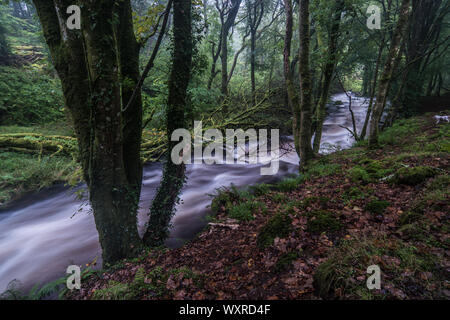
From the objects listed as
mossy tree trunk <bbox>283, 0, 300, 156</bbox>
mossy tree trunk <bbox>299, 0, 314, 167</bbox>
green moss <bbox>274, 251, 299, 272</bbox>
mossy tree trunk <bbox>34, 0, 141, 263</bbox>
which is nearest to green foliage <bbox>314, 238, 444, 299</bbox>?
green moss <bbox>274, 251, 299, 272</bbox>

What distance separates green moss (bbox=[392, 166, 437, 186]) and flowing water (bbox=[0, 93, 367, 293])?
505 cm

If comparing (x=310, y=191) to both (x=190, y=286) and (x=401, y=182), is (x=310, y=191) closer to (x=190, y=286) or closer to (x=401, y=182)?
(x=401, y=182)

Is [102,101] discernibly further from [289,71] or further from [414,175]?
[289,71]

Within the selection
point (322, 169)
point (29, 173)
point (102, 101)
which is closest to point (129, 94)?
point (102, 101)

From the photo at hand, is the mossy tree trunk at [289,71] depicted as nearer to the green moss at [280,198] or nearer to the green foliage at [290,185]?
the green foliage at [290,185]

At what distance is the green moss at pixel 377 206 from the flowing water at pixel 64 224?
173 inches

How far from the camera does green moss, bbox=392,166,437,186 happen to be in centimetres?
460

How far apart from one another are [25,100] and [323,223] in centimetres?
1850

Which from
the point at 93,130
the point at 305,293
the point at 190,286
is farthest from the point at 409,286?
the point at 93,130

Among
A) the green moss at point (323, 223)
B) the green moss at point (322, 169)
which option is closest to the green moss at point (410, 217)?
the green moss at point (323, 223)

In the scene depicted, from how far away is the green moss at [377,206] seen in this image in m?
4.04

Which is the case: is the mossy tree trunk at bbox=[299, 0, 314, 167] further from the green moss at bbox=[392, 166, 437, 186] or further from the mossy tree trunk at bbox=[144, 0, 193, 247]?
the mossy tree trunk at bbox=[144, 0, 193, 247]

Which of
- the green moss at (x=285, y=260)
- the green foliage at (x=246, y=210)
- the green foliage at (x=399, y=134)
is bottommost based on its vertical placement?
the green foliage at (x=246, y=210)

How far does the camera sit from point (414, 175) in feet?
15.5
